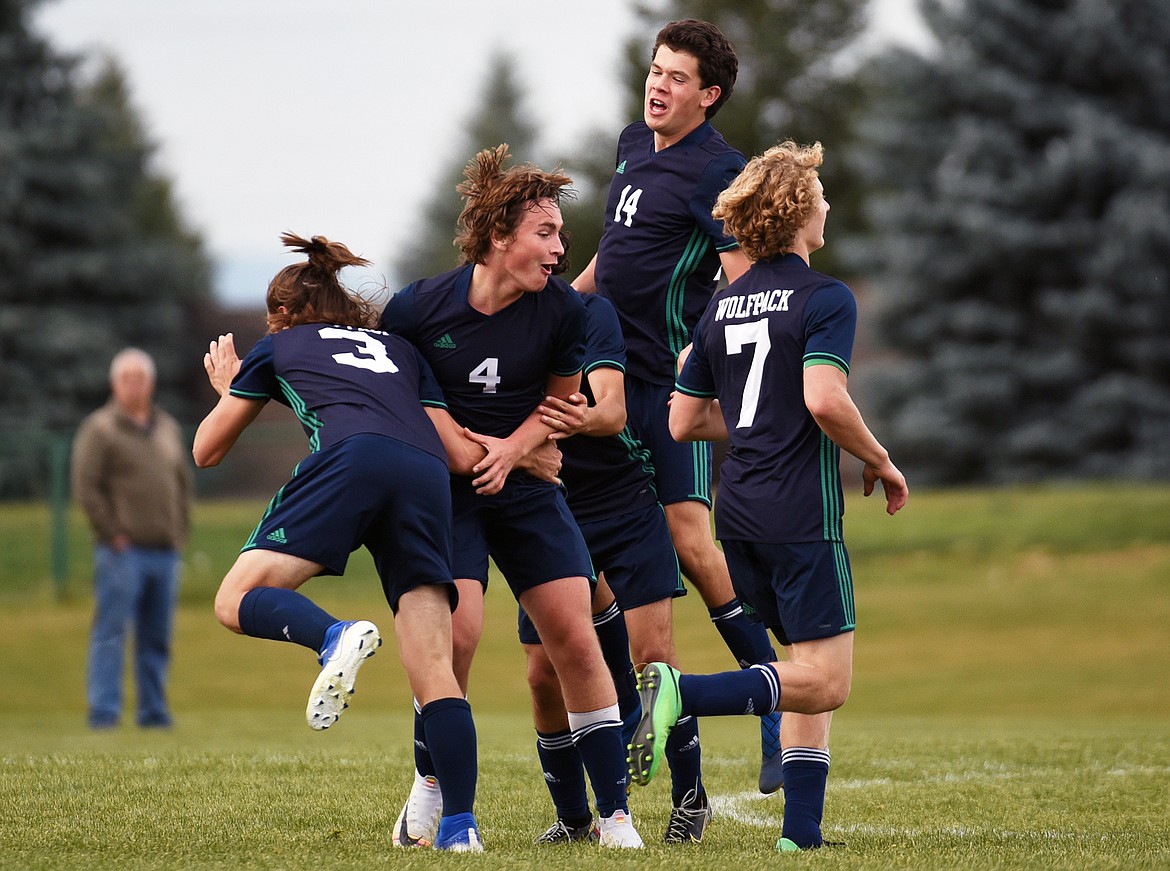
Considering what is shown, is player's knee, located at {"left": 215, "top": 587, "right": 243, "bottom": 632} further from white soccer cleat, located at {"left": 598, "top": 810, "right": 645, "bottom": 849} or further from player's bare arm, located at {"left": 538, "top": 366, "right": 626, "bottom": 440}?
white soccer cleat, located at {"left": 598, "top": 810, "right": 645, "bottom": 849}

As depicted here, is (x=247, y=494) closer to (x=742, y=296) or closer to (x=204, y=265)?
(x=742, y=296)

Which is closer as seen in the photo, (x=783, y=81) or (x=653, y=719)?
(x=653, y=719)

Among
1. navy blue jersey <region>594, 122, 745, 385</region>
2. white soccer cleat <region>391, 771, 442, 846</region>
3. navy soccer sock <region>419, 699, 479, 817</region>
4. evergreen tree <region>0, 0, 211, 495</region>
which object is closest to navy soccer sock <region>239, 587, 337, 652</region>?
navy soccer sock <region>419, 699, 479, 817</region>

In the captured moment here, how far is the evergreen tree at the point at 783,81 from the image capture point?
115 ft

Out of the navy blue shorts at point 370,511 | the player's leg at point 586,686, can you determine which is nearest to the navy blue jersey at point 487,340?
the navy blue shorts at point 370,511

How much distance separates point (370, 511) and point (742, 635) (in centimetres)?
192

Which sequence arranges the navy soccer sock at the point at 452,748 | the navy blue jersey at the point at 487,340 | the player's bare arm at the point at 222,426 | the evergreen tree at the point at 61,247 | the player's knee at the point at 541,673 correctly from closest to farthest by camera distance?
the navy soccer sock at the point at 452,748, the player's bare arm at the point at 222,426, the navy blue jersey at the point at 487,340, the player's knee at the point at 541,673, the evergreen tree at the point at 61,247

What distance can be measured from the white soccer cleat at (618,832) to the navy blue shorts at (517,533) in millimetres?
762

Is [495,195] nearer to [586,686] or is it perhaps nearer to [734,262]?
[734,262]

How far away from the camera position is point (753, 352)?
452 centimetres

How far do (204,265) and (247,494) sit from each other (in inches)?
1161

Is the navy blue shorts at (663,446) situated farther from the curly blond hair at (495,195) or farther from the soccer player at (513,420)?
the curly blond hair at (495,195)

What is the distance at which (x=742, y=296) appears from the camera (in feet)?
15.1

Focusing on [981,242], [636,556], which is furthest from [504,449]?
[981,242]
